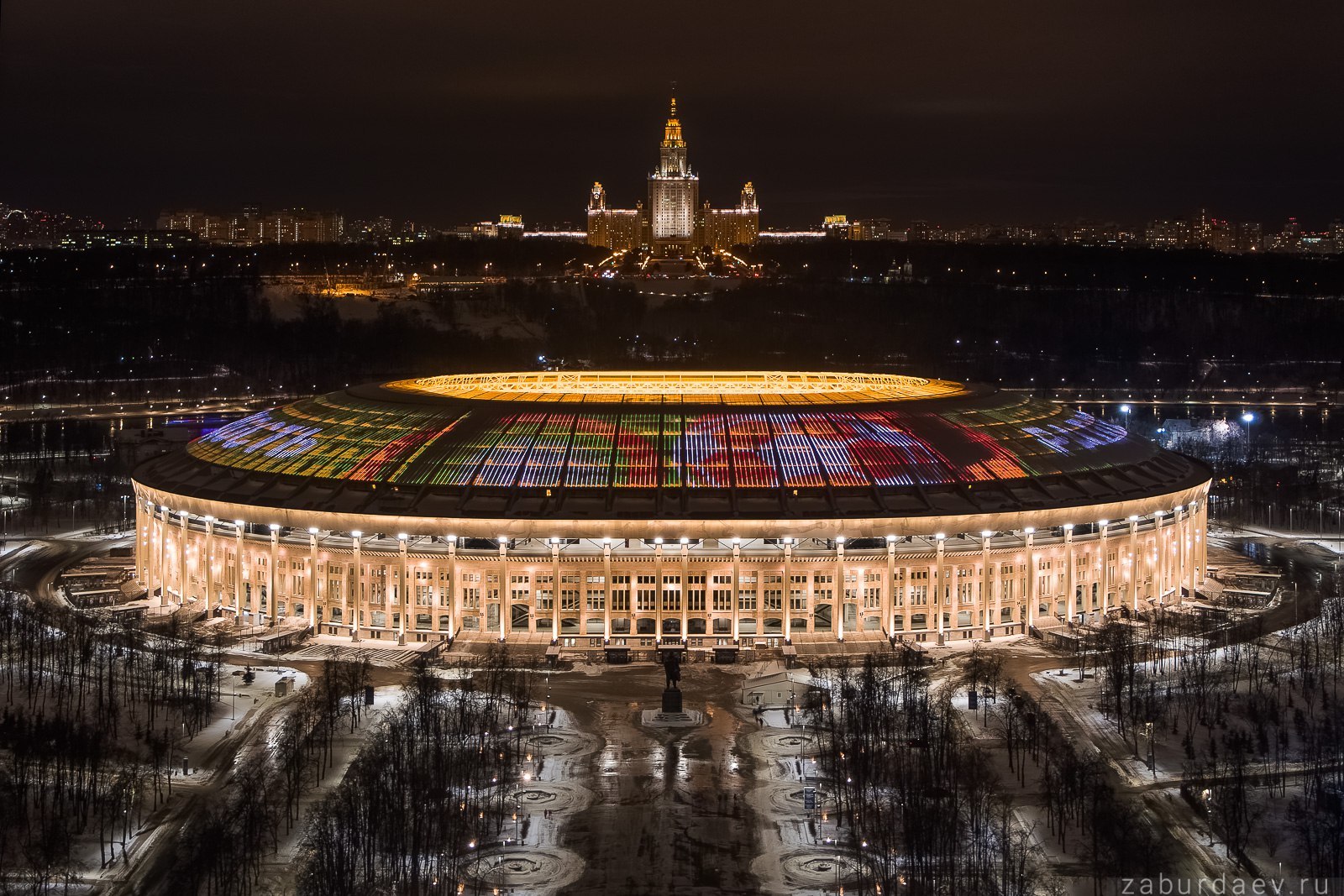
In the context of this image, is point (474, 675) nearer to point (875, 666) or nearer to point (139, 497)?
point (875, 666)

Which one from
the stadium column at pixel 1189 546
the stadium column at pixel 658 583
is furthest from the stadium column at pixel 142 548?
the stadium column at pixel 1189 546

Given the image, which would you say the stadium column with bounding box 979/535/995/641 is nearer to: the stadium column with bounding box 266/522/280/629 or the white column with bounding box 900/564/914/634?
the white column with bounding box 900/564/914/634

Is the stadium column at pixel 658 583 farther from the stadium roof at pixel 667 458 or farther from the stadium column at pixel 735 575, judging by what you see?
the stadium column at pixel 735 575

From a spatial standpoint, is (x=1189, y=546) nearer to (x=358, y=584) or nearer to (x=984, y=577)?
(x=984, y=577)

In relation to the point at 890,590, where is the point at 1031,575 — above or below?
above

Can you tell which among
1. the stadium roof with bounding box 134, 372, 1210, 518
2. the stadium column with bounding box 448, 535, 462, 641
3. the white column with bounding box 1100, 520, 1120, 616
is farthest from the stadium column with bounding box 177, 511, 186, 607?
the white column with bounding box 1100, 520, 1120, 616

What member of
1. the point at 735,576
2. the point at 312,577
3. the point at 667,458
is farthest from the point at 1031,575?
the point at 312,577
